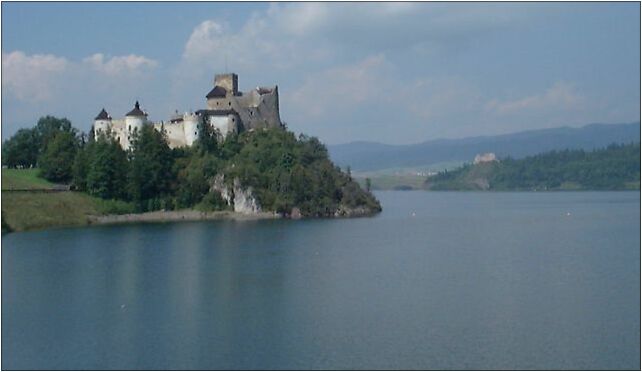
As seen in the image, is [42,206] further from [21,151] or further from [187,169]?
[21,151]

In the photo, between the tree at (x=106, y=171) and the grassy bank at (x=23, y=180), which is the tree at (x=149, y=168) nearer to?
the tree at (x=106, y=171)

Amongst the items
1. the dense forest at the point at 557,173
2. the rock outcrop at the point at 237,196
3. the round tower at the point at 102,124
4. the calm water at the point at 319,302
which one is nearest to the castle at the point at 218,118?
the round tower at the point at 102,124

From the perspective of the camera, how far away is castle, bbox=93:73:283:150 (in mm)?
50219

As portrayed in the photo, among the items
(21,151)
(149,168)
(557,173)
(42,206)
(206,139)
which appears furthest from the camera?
(557,173)

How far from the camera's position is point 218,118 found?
167ft

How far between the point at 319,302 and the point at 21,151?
3531 centimetres

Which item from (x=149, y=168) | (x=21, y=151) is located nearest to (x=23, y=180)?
(x=149, y=168)

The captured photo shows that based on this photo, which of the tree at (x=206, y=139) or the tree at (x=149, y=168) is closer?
the tree at (x=149, y=168)

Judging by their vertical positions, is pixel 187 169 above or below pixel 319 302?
above

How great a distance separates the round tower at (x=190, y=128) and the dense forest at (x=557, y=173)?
7009 centimetres

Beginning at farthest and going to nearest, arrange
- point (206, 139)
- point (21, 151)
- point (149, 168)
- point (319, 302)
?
point (21, 151) → point (206, 139) → point (149, 168) → point (319, 302)

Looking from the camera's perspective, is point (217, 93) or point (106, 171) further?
point (217, 93)

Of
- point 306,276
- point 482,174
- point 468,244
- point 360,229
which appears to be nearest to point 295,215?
point 360,229

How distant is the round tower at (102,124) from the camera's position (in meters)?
51.0
